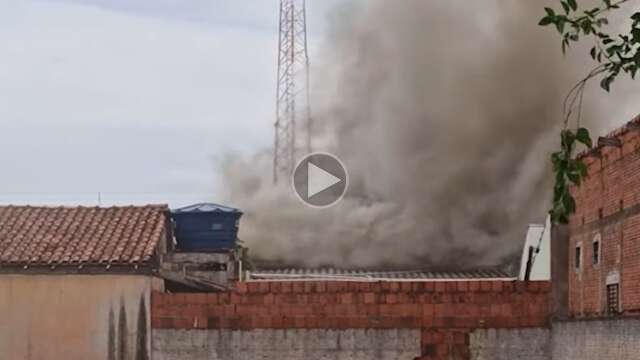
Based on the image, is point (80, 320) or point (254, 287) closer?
point (254, 287)

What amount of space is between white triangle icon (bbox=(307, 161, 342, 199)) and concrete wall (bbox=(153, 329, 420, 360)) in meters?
14.6

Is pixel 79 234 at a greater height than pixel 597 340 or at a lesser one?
greater

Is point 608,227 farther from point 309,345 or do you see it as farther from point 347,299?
point 309,345

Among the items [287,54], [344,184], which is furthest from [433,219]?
[287,54]

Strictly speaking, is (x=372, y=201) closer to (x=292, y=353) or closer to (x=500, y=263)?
(x=500, y=263)

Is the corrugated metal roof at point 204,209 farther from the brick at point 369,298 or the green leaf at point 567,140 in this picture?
the green leaf at point 567,140

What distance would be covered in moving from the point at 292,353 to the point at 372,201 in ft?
51.1

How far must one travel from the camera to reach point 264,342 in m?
14.7

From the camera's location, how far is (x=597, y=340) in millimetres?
12219

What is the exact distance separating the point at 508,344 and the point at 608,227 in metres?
2.65

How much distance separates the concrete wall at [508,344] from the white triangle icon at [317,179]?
49.3ft

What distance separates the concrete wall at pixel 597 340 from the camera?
10.9 meters

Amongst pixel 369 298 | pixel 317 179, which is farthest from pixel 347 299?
pixel 317 179
